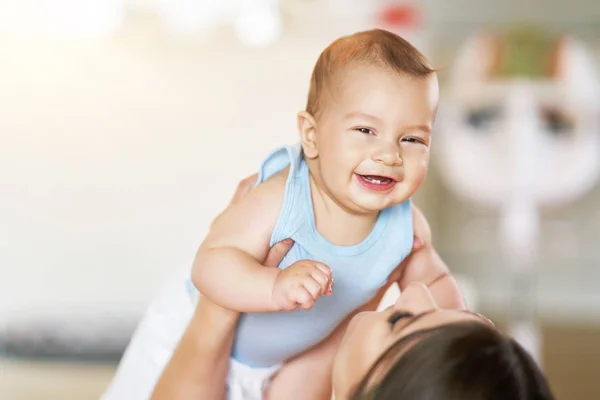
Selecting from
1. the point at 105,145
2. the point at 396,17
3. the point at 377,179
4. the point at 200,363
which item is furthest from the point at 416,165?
the point at 105,145

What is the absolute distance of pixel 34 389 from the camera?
4.04 ft

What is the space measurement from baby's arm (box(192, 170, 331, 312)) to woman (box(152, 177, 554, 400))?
2cm

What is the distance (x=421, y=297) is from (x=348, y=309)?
0.07 m

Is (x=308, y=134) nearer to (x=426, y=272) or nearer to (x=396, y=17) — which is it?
(x=426, y=272)

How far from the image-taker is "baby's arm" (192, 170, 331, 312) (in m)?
0.38

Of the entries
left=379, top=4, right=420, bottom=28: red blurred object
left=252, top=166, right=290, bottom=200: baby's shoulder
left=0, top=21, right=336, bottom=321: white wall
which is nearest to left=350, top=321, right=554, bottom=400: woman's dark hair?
left=252, top=166, right=290, bottom=200: baby's shoulder

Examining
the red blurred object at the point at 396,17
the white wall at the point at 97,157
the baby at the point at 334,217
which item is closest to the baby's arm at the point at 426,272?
the baby at the point at 334,217

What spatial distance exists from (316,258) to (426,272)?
75 millimetres

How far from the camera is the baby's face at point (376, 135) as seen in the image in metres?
0.38

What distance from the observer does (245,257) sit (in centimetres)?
40

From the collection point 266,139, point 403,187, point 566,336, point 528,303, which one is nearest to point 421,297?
point 403,187

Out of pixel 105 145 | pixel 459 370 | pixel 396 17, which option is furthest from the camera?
pixel 105 145

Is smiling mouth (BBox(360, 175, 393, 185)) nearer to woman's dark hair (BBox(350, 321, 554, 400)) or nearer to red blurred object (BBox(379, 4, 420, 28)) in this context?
woman's dark hair (BBox(350, 321, 554, 400))

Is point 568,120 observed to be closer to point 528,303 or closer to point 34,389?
point 528,303
